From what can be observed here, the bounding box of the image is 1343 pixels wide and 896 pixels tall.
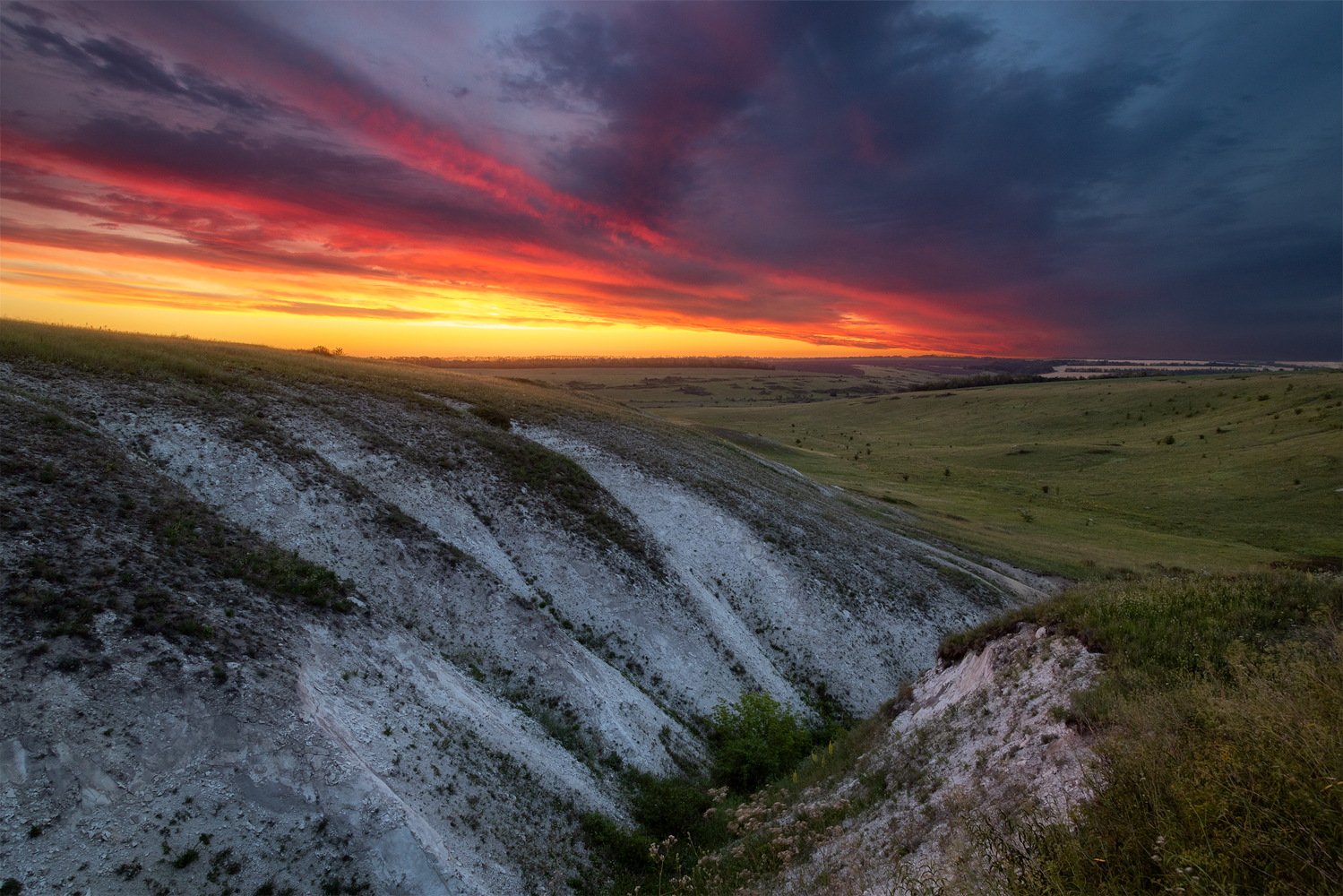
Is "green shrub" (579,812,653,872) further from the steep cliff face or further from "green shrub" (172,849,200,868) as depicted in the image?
"green shrub" (172,849,200,868)

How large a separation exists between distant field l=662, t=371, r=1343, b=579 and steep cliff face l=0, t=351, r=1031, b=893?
19494mm

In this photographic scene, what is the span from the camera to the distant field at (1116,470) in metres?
40.7

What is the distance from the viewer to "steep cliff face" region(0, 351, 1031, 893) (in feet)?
27.8

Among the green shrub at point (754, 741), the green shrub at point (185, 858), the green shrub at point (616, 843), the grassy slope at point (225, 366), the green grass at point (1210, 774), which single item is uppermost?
the grassy slope at point (225, 366)

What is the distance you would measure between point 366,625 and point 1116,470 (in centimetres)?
7780

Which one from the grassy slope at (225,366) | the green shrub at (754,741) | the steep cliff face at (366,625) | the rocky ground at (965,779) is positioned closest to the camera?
the rocky ground at (965,779)

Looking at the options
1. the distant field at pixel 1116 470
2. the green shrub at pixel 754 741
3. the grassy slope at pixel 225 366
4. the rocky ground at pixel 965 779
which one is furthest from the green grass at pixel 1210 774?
the grassy slope at pixel 225 366

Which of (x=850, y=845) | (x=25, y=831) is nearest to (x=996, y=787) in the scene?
(x=850, y=845)

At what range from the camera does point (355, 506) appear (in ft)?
60.6

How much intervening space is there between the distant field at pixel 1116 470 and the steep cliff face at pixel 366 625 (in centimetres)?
1949

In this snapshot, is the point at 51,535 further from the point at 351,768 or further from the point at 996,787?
the point at 996,787

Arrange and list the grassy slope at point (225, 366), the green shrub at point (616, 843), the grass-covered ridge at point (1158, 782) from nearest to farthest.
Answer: the grass-covered ridge at point (1158, 782), the green shrub at point (616, 843), the grassy slope at point (225, 366)

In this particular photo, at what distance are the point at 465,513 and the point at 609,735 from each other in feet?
33.9

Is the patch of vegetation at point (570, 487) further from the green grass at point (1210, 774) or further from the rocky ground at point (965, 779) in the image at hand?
the green grass at point (1210, 774)
